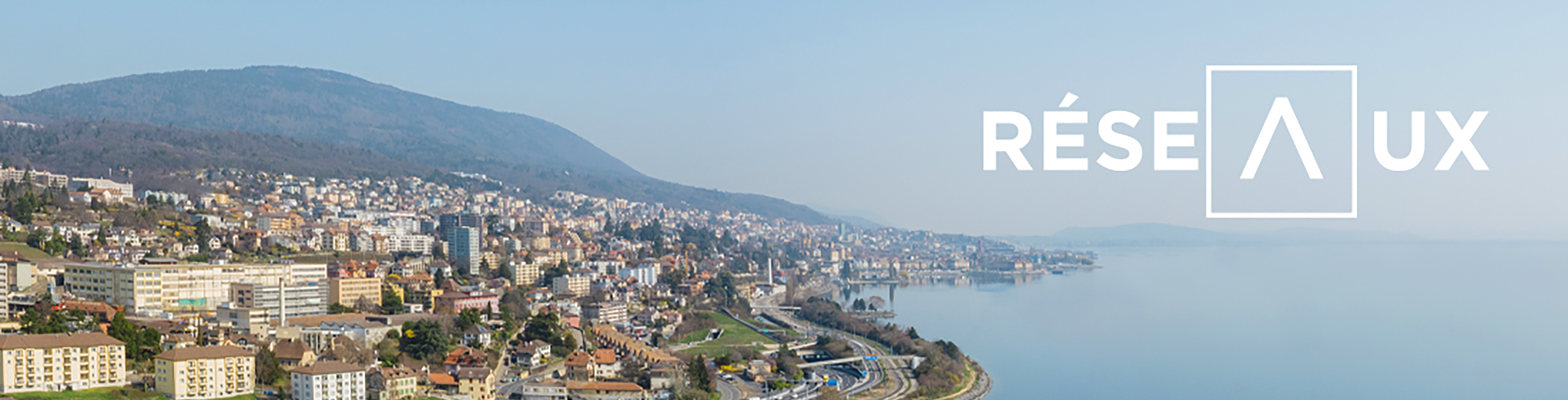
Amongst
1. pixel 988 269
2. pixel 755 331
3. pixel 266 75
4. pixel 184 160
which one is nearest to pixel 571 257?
pixel 755 331

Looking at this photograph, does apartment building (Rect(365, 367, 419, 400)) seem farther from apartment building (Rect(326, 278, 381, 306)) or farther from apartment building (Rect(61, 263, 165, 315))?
apartment building (Rect(326, 278, 381, 306))

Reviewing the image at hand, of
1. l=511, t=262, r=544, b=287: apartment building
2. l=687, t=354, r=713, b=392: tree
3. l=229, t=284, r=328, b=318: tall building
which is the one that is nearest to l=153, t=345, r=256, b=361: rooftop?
l=229, t=284, r=328, b=318: tall building

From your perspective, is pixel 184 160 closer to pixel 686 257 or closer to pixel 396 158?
pixel 686 257

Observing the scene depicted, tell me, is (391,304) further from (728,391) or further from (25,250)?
(728,391)

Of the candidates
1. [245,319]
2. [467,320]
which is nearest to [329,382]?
[245,319]

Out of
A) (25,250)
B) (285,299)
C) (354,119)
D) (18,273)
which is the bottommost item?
(285,299)

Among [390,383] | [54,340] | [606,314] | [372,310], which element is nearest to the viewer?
[54,340]
